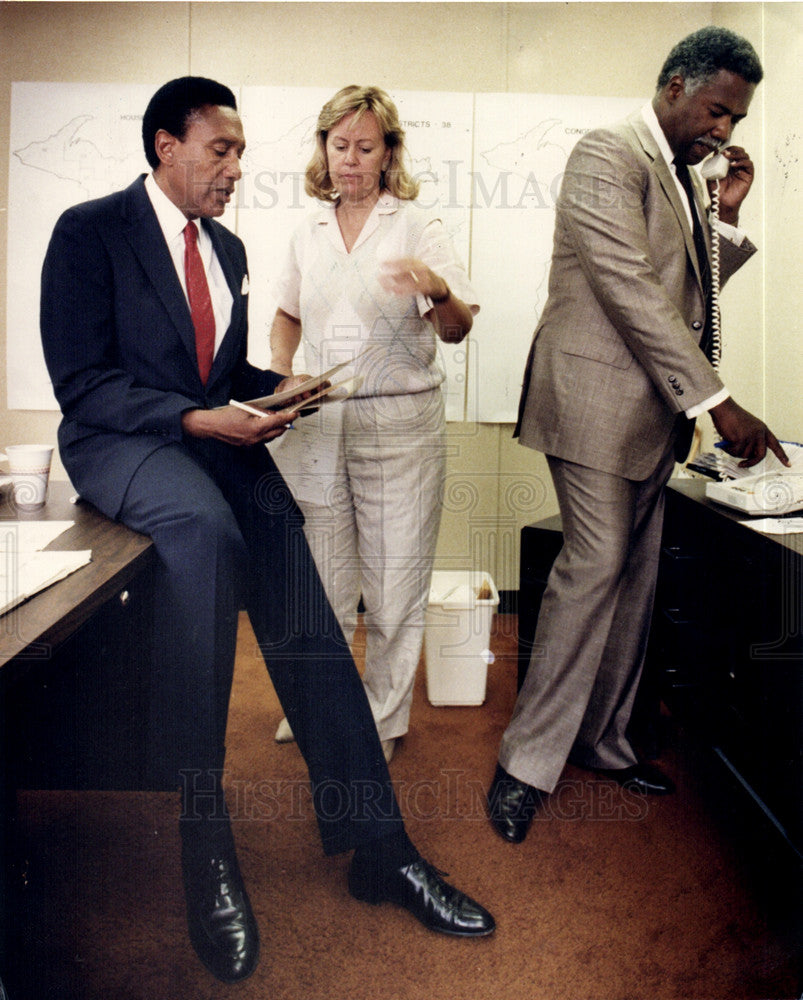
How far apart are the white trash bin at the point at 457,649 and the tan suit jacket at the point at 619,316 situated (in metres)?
0.73

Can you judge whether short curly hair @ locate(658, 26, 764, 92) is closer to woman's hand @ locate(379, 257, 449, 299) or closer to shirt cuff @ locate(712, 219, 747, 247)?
shirt cuff @ locate(712, 219, 747, 247)

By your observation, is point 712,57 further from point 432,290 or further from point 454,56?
point 454,56

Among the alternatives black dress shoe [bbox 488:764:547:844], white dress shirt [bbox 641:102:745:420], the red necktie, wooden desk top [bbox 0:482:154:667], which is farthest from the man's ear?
black dress shoe [bbox 488:764:547:844]

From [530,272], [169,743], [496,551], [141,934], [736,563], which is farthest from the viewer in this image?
[496,551]

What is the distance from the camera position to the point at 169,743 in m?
1.31

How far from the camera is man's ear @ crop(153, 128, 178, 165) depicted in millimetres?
1479

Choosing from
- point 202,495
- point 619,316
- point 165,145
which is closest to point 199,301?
point 165,145

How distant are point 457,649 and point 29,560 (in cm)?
151

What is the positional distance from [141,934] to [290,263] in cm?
147

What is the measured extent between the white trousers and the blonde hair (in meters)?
0.50

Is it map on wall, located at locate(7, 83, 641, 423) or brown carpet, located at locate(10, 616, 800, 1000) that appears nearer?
brown carpet, located at locate(10, 616, 800, 1000)

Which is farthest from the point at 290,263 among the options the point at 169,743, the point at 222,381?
the point at 169,743

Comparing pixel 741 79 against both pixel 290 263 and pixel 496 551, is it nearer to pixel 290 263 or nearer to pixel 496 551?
pixel 290 263

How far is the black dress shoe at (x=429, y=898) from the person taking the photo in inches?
55.6
